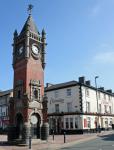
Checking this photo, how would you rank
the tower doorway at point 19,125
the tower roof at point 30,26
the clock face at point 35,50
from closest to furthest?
1. the tower doorway at point 19,125
2. the clock face at point 35,50
3. the tower roof at point 30,26

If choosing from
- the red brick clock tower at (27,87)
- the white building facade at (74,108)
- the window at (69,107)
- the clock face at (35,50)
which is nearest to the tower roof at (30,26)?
the red brick clock tower at (27,87)

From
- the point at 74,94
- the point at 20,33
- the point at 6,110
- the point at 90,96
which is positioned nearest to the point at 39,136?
the point at 20,33

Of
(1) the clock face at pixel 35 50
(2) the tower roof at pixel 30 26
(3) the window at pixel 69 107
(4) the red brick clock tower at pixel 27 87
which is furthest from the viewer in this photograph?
(3) the window at pixel 69 107

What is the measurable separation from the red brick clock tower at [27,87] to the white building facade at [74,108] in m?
17.1

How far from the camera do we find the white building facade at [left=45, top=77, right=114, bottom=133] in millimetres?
50625

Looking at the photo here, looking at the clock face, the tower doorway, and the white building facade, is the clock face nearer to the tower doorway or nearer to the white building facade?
the tower doorway

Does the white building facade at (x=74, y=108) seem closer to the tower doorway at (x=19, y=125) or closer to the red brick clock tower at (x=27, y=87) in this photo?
the red brick clock tower at (x=27, y=87)

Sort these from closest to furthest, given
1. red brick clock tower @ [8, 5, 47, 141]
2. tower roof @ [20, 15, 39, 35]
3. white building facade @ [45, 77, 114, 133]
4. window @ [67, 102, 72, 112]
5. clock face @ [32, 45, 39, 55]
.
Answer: red brick clock tower @ [8, 5, 47, 141] → clock face @ [32, 45, 39, 55] → tower roof @ [20, 15, 39, 35] → white building facade @ [45, 77, 114, 133] → window @ [67, 102, 72, 112]

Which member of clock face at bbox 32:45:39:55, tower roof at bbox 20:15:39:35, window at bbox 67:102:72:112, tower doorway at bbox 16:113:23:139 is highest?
tower roof at bbox 20:15:39:35

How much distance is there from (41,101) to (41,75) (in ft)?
12.8

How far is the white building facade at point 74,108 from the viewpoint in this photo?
50.6 metres

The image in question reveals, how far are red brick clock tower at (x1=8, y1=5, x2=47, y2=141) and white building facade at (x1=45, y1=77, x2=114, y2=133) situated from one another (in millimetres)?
17080

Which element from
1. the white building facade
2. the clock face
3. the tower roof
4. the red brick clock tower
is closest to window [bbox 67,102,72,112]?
the white building facade

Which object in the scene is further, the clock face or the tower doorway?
the clock face
